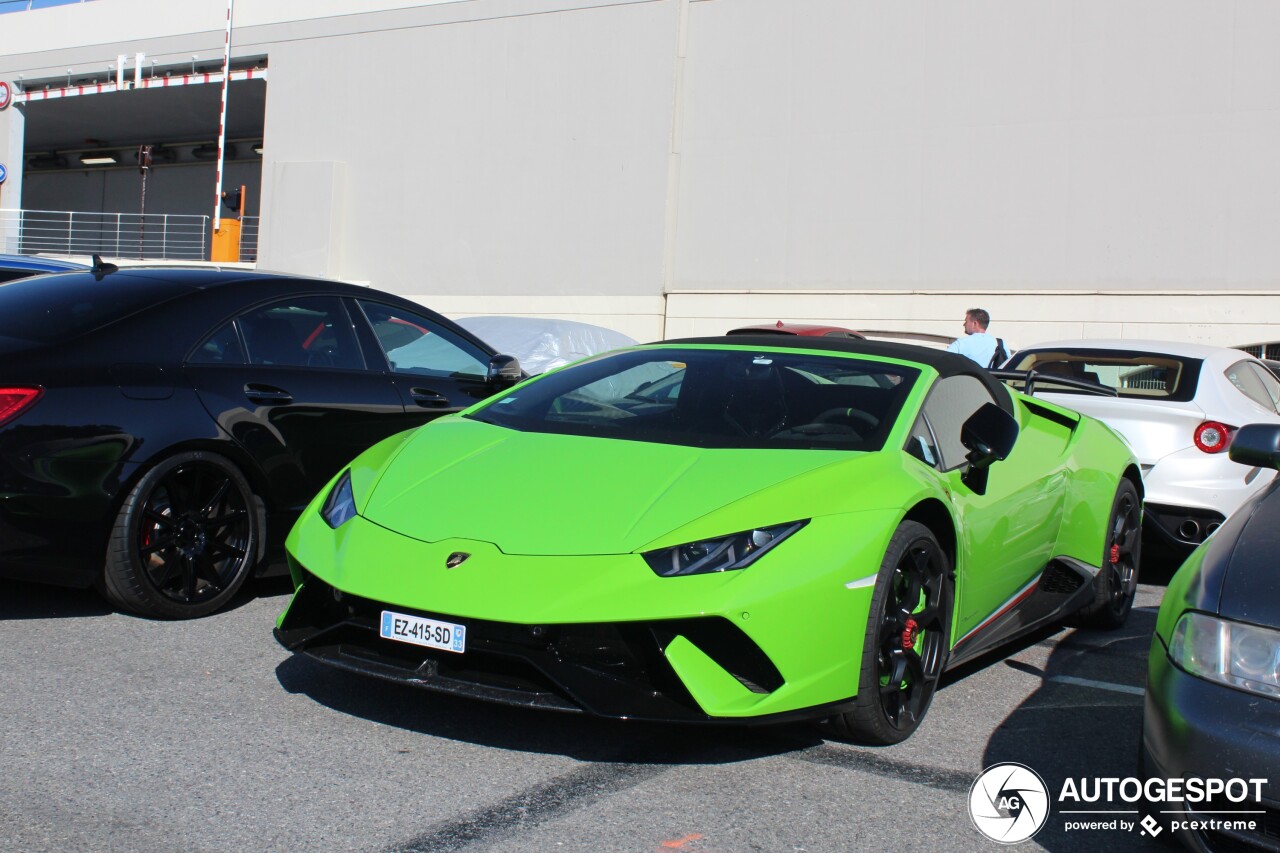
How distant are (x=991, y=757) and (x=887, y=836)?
0.79 metres

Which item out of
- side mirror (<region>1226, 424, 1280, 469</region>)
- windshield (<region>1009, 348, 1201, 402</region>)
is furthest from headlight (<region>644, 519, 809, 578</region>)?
windshield (<region>1009, 348, 1201, 402</region>)

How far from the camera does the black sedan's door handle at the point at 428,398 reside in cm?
604

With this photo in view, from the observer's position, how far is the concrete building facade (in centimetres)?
1777

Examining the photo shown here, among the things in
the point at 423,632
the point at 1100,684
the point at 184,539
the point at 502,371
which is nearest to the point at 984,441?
the point at 1100,684

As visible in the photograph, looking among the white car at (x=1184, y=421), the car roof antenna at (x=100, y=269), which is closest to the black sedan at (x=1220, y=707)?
the white car at (x=1184, y=421)

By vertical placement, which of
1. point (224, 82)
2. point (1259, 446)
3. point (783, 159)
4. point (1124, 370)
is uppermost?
point (224, 82)

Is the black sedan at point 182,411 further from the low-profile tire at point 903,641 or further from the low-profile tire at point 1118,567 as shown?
the low-profile tire at point 1118,567

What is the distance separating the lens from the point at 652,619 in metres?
3.33

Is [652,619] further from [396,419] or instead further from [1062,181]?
[1062,181]

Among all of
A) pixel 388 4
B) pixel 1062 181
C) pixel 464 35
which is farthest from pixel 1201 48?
pixel 388 4

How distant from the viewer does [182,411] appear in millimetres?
5004

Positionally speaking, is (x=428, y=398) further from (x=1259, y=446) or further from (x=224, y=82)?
(x=224, y=82)

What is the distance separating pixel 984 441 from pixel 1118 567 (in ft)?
5.66

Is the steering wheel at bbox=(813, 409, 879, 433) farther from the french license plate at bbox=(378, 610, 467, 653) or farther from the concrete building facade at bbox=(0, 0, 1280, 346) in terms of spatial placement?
the concrete building facade at bbox=(0, 0, 1280, 346)
